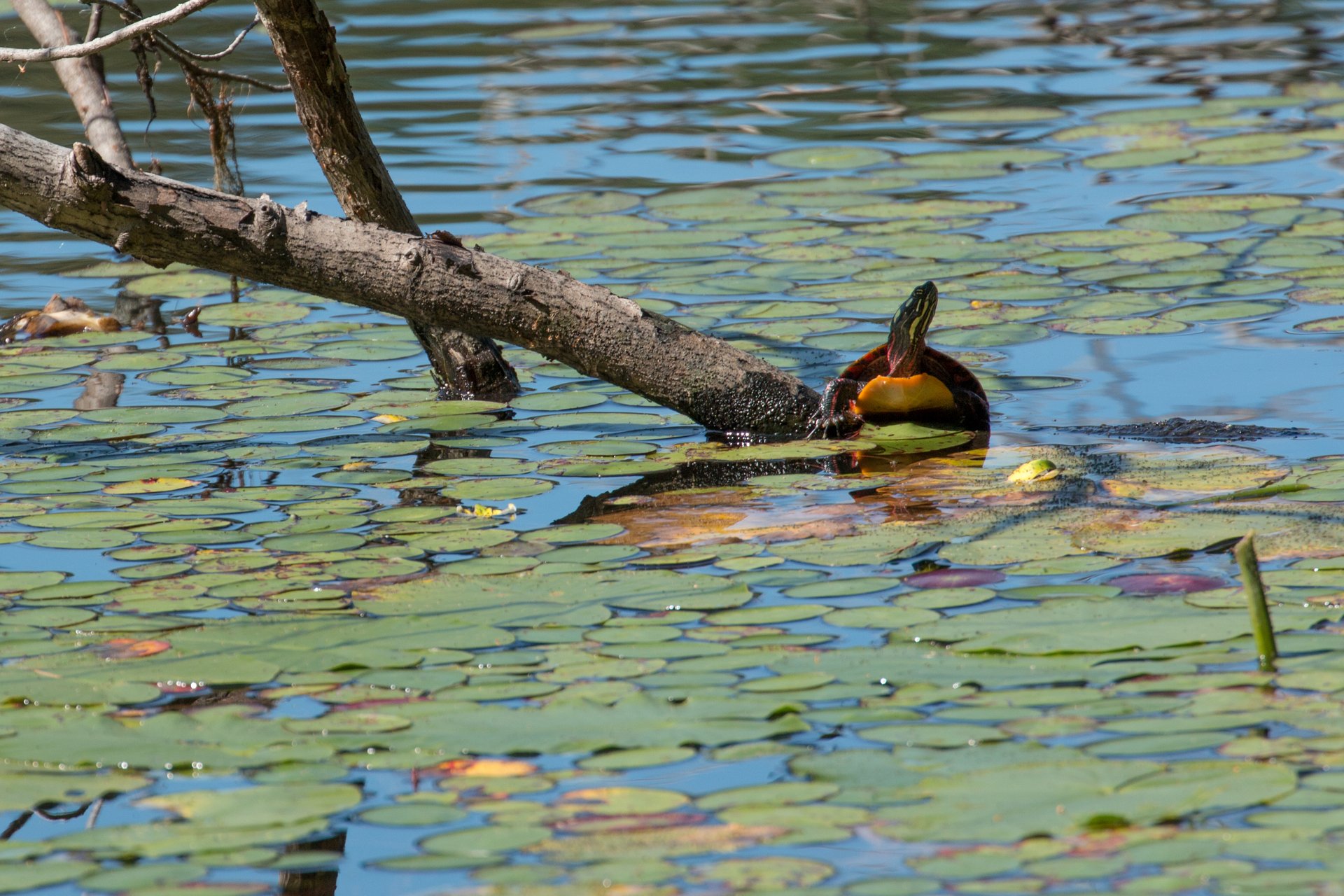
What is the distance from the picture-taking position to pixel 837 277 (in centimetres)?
566

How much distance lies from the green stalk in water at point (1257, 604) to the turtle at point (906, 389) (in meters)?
1.68

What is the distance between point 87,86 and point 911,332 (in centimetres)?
276

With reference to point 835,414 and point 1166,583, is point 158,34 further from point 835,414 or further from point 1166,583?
point 1166,583

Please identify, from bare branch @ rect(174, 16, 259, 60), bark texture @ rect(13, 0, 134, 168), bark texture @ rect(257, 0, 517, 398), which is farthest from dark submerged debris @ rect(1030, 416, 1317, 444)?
bark texture @ rect(13, 0, 134, 168)

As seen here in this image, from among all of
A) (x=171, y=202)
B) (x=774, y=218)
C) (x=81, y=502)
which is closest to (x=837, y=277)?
(x=774, y=218)

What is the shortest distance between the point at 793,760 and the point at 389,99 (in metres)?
7.92

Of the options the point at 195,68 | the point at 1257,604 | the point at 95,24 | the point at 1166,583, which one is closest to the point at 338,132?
the point at 195,68

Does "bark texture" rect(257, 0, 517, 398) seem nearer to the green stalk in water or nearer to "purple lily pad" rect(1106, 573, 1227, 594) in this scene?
"purple lily pad" rect(1106, 573, 1227, 594)

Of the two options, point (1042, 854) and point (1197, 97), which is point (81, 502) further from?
point (1197, 97)

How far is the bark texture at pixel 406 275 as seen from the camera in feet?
12.6

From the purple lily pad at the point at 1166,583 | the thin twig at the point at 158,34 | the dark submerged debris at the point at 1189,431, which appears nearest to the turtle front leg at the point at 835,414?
the dark submerged debris at the point at 1189,431

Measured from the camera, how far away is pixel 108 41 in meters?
3.68

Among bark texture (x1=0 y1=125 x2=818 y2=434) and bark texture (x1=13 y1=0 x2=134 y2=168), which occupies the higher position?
bark texture (x1=13 y1=0 x2=134 y2=168)

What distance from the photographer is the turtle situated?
4.16m
